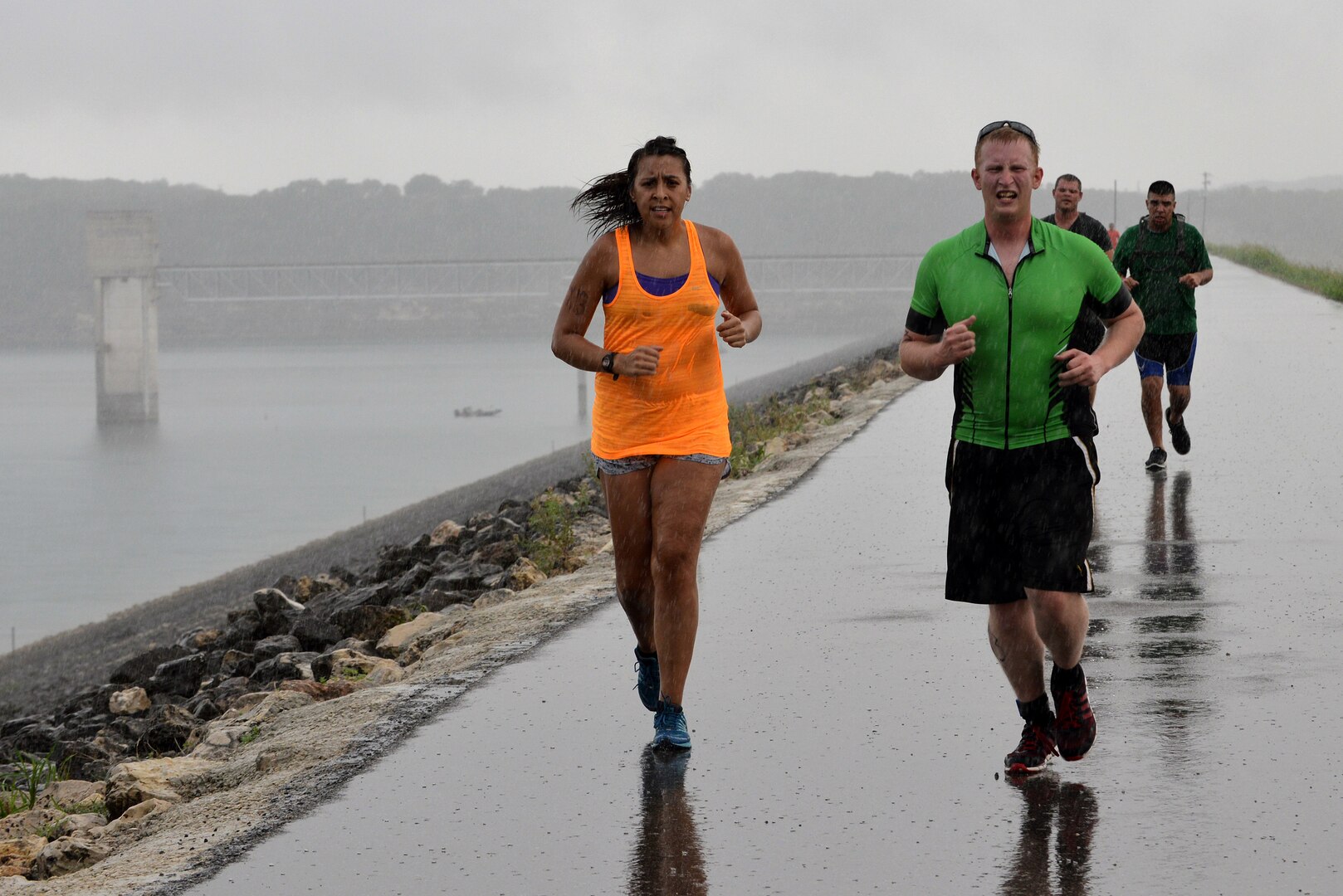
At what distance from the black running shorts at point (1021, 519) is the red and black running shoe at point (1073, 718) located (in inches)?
11.2

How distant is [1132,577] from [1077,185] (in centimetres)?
349

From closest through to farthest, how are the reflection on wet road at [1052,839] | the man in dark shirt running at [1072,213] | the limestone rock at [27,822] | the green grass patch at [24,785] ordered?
the reflection on wet road at [1052,839], the limestone rock at [27,822], the green grass patch at [24,785], the man in dark shirt running at [1072,213]

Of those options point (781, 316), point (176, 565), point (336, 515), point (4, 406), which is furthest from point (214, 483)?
point (781, 316)

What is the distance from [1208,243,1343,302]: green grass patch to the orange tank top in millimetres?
29954

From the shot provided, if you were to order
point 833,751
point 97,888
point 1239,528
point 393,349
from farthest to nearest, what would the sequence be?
point 393,349, point 1239,528, point 833,751, point 97,888

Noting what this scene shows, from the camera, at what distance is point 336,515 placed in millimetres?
55406

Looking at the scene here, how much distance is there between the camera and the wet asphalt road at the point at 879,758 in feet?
14.0

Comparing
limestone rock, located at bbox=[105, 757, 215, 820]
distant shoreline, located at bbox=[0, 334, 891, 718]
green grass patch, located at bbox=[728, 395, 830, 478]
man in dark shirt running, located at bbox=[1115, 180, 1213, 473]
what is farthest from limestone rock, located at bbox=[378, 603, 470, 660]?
distant shoreline, located at bbox=[0, 334, 891, 718]

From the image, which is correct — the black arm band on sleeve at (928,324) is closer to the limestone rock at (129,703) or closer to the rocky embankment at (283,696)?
the rocky embankment at (283,696)

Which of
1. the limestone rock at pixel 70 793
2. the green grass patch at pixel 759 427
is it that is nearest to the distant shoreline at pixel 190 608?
the green grass patch at pixel 759 427

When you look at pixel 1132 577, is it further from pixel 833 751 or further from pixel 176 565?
pixel 176 565

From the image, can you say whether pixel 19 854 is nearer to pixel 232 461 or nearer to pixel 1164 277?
pixel 1164 277

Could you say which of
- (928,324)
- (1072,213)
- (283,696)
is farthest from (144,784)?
(1072,213)

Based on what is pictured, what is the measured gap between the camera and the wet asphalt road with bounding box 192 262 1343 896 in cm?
427
